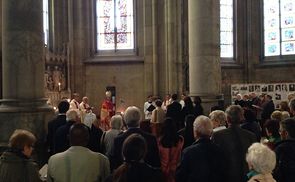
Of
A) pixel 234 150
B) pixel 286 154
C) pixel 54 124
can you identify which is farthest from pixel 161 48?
pixel 286 154

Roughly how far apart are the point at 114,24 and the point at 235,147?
1707cm

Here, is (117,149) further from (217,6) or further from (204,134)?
(217,6)

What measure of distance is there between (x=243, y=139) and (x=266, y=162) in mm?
1788

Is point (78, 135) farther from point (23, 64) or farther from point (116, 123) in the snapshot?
point (23, 64)

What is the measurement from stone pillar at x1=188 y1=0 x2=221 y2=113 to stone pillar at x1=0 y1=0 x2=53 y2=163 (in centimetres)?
526

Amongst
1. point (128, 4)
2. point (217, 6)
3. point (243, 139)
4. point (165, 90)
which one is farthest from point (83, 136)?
point (128, 4)

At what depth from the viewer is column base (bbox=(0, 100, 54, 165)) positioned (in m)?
7.99

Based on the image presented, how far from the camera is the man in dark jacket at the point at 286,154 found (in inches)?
183

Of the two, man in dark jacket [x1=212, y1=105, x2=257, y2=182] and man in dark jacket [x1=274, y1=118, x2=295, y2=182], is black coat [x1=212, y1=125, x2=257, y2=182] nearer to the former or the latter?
man in dark jacket [x1=212, y1=105, x2=257, y2=182]

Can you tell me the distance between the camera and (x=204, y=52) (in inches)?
487

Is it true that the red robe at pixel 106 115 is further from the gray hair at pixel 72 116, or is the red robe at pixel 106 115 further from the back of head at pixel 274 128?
the back of head at pixel 274 128

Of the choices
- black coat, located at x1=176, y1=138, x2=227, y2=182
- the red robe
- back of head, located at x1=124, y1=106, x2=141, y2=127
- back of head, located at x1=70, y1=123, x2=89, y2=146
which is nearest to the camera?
back of head, located at x1=70, y1=123, x2=89, y2=146

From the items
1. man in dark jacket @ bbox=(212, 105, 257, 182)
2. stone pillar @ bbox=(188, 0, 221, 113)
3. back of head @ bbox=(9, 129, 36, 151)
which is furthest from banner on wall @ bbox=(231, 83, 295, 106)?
back of head @ bbox=(9, 129, 36, 151)

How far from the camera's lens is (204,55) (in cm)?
1235
